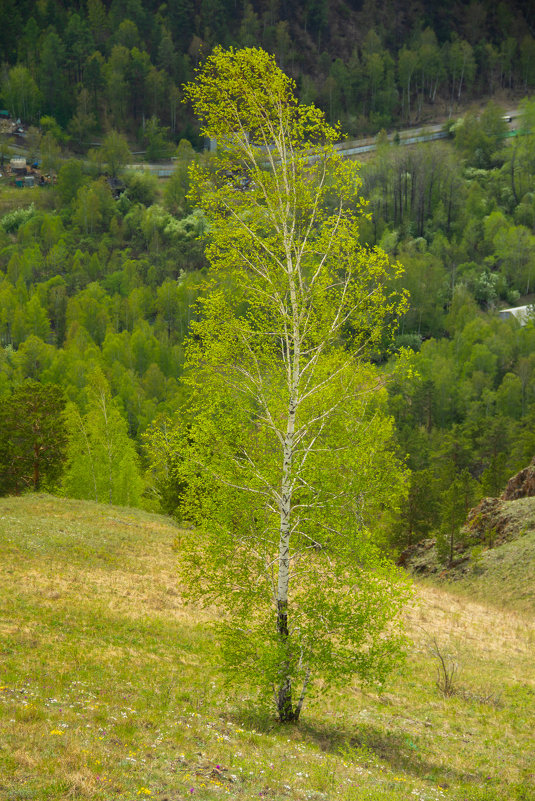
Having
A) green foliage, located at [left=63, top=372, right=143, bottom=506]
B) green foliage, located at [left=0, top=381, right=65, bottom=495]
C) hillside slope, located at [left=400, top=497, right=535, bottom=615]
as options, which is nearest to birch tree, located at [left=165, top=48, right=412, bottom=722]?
hillside slope, located at [left=400, top=497, right=535, bottom=615]

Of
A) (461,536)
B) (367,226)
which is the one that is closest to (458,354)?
(367,226)

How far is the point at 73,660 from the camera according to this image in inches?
781

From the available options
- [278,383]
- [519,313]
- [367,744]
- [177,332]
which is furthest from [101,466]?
[519,313]

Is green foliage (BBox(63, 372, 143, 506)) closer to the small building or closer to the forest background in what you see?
the forest background

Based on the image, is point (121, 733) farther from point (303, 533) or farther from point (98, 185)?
point (98, 185)

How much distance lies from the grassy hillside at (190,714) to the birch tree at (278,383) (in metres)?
1.77

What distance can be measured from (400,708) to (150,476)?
6141cm

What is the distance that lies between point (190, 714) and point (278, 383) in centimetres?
842

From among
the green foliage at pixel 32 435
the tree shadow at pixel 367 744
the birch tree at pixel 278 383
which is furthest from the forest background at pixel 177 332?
the tree shadow at pixel 367 744

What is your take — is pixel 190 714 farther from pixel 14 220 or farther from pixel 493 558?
pixel 14 220

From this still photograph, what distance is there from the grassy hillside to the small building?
11616 centimetres

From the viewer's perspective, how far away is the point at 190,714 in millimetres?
17531

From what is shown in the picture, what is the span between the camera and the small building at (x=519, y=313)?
458ft

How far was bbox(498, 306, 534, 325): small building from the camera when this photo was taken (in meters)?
140
